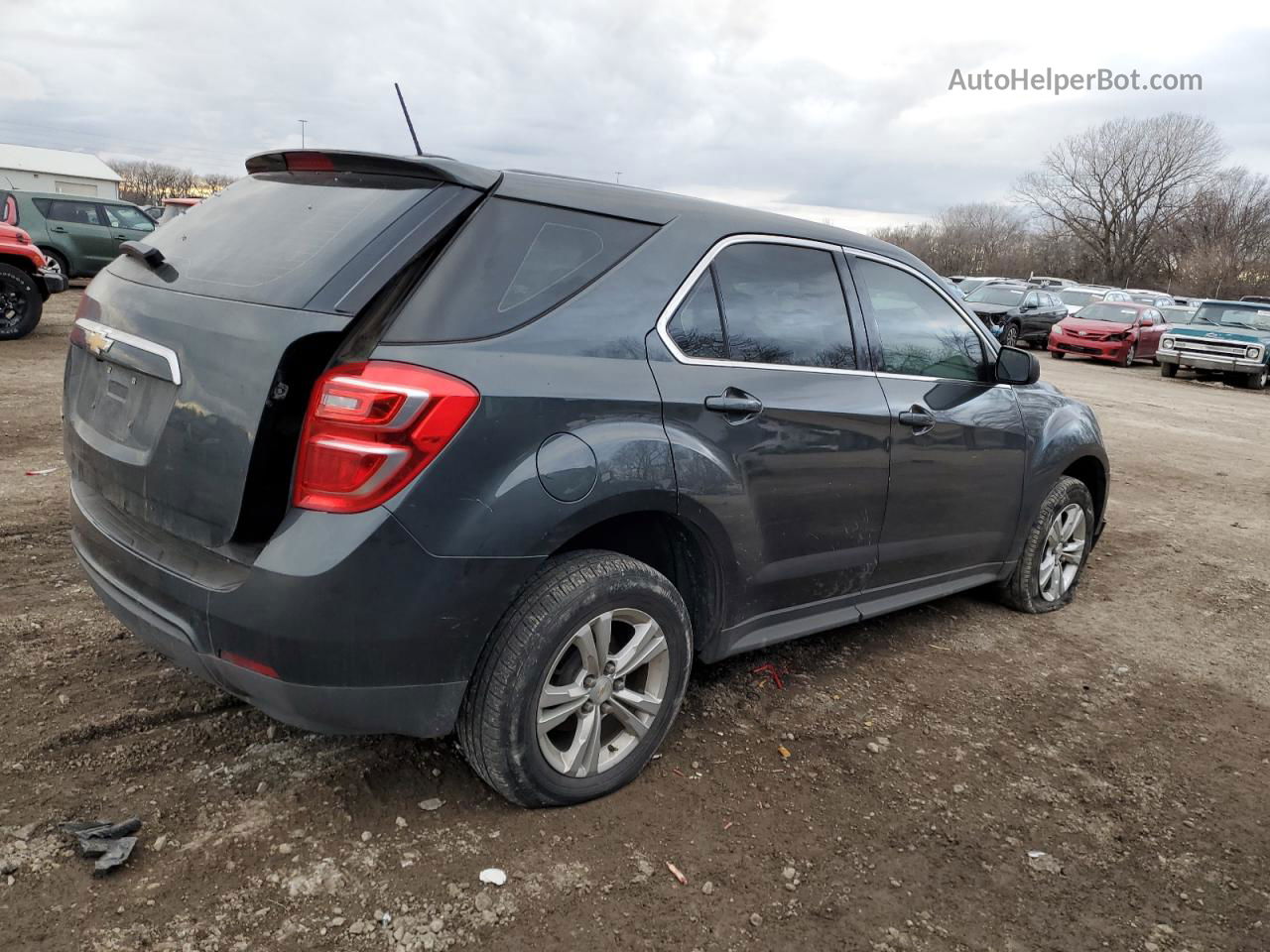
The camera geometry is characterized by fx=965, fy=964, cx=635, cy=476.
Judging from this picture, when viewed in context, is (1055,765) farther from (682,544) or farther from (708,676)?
(682,544)

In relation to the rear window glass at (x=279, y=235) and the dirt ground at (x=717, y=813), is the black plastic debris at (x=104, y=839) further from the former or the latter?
the rear window glass at (x=279, y=235)

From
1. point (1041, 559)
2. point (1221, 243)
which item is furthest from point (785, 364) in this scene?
point (1221, 243)

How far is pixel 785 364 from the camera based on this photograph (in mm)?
3227

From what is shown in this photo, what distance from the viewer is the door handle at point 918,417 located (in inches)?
142

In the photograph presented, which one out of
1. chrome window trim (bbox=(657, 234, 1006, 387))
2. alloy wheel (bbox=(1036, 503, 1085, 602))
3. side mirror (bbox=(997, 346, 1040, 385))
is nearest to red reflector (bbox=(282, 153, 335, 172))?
chrome window trim (bbox=(657, 234, 1006, 387))

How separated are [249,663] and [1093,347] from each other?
2261cm

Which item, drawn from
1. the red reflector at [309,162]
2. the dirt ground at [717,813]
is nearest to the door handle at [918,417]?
the dirt ground at [717,813]

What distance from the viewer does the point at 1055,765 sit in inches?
130

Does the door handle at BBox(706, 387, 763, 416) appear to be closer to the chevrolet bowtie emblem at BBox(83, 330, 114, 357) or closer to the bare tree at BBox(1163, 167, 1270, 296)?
the chevrolet bowtie emblem at BBox(83, 330, 114, 357)

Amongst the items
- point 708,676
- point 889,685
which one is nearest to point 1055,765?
point 889,685

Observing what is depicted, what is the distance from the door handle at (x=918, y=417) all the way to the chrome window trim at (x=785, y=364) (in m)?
0.13

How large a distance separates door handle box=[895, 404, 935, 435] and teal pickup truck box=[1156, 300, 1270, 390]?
730 inches

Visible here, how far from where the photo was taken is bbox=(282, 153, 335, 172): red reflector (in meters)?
2.82

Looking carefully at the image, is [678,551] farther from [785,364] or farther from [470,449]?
[470,449]
